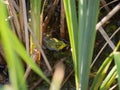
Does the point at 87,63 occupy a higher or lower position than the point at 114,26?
higher

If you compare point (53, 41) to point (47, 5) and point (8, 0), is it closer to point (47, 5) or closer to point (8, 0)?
point (47, 5)

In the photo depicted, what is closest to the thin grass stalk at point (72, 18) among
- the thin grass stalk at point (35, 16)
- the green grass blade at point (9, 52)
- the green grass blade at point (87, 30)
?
the green grass blade at point (87, 30)

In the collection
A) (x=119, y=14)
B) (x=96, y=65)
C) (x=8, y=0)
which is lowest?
(x=96, y=65)

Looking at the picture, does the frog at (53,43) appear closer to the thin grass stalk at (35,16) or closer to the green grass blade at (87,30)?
the thin grass stalk at (35,16)

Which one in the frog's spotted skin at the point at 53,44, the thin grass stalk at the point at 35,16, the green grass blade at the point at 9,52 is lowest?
the frog's spotted skin at the point at 53,44

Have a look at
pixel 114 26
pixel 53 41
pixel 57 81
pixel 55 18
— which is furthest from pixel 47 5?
pixel 57 81

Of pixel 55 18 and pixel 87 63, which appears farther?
pixel 55 18

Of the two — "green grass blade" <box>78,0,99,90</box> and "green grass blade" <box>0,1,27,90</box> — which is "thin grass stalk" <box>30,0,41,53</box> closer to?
"green grass blade" <box>78,0,99,90</box>

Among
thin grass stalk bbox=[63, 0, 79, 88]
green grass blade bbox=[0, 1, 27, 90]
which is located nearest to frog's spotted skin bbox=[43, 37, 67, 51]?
thin grass stalk bbox=[63, 0, 79, 88]
